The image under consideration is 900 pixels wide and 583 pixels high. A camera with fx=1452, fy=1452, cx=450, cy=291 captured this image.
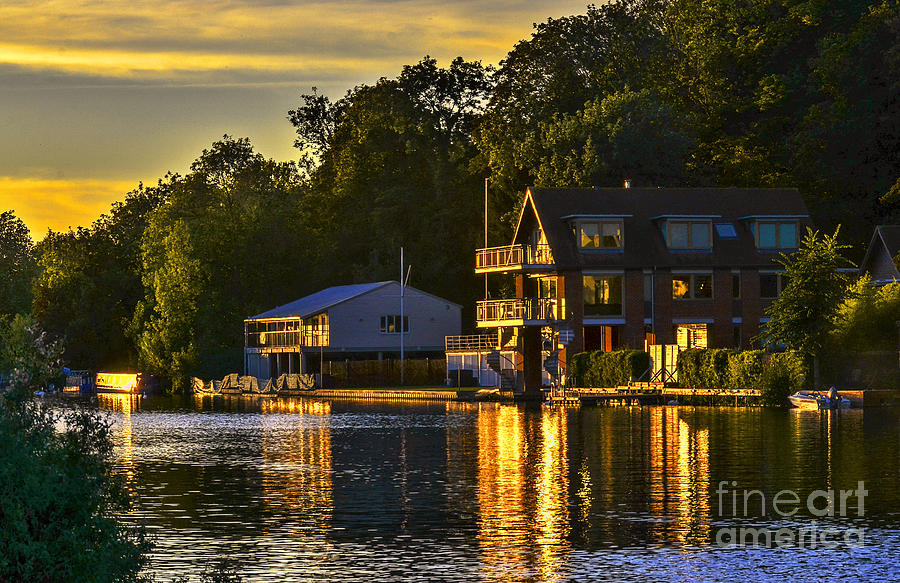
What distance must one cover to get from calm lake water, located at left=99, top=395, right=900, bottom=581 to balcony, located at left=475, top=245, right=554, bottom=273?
30401 mm

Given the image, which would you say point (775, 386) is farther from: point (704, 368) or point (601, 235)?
point (601, 235)

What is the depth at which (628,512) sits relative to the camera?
29578 mm

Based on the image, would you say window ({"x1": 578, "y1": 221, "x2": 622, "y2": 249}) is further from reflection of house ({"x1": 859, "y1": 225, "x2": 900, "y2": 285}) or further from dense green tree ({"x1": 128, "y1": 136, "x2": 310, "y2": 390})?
dense green tree ({"x1": 128, "y1": 136, "x2": 310, "y2": 390})

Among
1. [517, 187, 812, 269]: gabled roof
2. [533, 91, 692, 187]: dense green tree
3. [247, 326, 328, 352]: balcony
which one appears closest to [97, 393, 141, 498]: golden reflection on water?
[247, 326, 328, 352]: balcony

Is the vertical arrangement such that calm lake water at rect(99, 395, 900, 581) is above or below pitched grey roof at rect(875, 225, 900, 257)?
below

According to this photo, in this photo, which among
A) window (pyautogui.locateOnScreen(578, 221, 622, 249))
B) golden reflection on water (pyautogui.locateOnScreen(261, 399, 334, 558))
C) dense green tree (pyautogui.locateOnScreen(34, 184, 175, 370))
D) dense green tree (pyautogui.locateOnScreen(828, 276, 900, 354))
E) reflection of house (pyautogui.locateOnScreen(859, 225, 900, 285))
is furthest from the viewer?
dense green tree (pyautogui.locateOnScreen(34, 184, 175, 370))

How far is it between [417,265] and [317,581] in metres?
102

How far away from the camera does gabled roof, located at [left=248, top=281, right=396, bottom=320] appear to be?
112 m

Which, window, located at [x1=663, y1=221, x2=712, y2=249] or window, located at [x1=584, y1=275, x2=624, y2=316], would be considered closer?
window, located at [x1=584, y1=275, x2=624, y2=316]

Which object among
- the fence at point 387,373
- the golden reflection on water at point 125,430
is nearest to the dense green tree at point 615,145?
the fence at point 387,373

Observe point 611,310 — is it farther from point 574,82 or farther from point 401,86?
point 401,86

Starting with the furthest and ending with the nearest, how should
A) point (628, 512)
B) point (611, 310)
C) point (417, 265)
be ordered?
1. point (417, 265)
2. point (611, 310)
3. point (628, 512)

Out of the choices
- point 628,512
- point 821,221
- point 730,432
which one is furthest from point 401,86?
point 628,512

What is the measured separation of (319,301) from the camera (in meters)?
116
